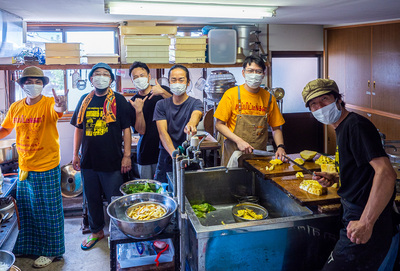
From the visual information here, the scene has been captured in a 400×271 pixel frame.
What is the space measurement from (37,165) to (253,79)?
7.09 ft

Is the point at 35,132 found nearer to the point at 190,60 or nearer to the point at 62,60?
the point at 62,60

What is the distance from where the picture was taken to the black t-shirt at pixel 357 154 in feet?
5.91

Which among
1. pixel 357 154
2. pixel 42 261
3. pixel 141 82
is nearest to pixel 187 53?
pixel 141 82

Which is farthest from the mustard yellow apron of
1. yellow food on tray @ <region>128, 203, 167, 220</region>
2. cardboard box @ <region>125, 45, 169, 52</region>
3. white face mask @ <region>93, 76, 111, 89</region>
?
cardboard box @ <region>125, 45, 169, 52</region>

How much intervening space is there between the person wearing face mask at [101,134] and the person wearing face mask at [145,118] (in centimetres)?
14

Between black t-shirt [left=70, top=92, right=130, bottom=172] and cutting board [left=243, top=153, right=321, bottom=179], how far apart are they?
133 cm

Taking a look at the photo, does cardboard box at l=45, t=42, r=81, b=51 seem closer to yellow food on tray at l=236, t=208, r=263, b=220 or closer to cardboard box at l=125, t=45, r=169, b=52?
cardboard box at l=125, t=45, r=169, b=52

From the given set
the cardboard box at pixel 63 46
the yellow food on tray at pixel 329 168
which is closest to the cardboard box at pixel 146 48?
the cardboard box at pixel 63 46

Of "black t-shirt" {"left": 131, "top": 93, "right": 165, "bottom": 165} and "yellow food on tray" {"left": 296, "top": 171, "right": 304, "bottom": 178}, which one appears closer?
"yellow food on tray" {"left": 296, "top": 171, "right": 304, "bottom": 178}

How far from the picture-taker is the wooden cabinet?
194 inches

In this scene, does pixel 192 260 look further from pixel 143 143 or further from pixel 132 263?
pixel 143 143

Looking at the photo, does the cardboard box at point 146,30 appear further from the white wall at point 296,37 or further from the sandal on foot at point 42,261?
the sandal on foot at point 42,261

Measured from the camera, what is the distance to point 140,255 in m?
2.31

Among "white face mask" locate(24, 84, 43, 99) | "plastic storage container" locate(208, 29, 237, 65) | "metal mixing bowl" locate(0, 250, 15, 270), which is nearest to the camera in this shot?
"metal mixing bowl" locate(0, 250, 15, 270)
